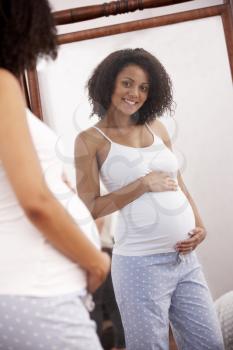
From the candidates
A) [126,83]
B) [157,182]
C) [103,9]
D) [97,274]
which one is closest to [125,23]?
[103,9]

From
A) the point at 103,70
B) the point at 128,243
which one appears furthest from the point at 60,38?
the point at 128,243

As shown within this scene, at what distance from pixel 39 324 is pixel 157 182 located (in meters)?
0.47

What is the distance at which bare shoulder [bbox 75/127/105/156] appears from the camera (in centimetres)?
104

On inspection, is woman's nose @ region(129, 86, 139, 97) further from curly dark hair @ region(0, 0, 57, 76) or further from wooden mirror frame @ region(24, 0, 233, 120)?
curly dark hair @ region(0, 0, 57, 76)

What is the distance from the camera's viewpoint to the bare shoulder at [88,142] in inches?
41.0

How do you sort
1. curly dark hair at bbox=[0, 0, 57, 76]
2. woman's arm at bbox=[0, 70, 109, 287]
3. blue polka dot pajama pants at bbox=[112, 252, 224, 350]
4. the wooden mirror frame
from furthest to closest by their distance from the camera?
the wooden mirror frame
blue polka dot pajama pants at bbox=[112, 252, 224, 350]
curly dark hair at bbox=[0, 0, 57, 76]
woman's arm at bbox=[0, 70, 109, 287]

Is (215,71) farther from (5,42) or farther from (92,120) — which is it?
(5,42)

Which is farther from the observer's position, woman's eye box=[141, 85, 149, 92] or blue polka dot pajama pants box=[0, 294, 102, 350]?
woman's eye box=[141, 85, 149, 92]

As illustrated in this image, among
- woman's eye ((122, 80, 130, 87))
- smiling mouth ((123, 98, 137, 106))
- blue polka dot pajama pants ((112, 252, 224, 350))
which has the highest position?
woman's eye ((122, 80, 130, 87))

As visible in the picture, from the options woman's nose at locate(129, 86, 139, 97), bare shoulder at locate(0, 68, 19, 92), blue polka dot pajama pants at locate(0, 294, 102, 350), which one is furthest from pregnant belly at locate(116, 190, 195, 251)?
bare shoulder at locate(0, 68, 19, 92)

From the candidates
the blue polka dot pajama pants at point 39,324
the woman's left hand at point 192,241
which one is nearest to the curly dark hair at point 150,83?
the woman's left hand at point 192,241

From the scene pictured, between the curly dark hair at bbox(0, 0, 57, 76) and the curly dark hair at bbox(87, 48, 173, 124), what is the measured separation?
0.96 ft

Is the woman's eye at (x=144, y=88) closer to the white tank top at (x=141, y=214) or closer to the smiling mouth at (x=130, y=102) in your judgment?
the smiling mouth at (x=130, y=102)

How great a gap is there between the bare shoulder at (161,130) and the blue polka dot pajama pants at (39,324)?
1.67 ft
